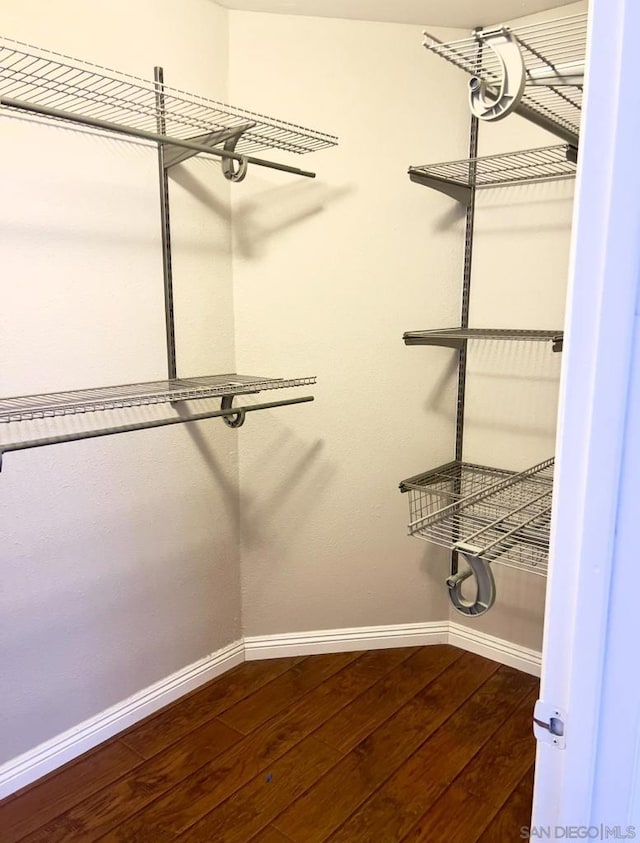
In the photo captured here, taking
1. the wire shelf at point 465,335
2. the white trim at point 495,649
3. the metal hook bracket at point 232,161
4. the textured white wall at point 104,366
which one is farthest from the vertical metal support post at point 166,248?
the white trim at point 495,649

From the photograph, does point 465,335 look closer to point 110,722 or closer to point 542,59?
point 542,59

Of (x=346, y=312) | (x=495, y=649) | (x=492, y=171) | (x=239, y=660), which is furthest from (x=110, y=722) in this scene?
(x=492, y=171)

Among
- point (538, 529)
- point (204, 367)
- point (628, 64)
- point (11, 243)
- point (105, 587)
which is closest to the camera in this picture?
point (628, 64)

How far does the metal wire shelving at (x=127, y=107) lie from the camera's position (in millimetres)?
1279

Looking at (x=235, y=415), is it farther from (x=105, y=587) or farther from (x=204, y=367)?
(x=105, y=587)

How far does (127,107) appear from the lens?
1.43 m

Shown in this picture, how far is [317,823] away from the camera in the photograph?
4.86 feet

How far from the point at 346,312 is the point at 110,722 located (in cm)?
141

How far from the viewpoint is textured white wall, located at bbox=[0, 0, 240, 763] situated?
1.47 metres

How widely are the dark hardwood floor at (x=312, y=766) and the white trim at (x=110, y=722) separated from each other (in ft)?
0.09

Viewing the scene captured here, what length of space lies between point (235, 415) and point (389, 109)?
3.49 ft

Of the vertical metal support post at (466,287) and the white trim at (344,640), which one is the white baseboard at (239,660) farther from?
the vertical metal support post at (466,287)

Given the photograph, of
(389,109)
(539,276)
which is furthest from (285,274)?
(539,276)

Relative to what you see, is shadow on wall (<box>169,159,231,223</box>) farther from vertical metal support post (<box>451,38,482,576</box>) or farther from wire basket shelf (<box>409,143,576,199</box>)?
vertical metal support post (<box>451,38,482,576</box>)
